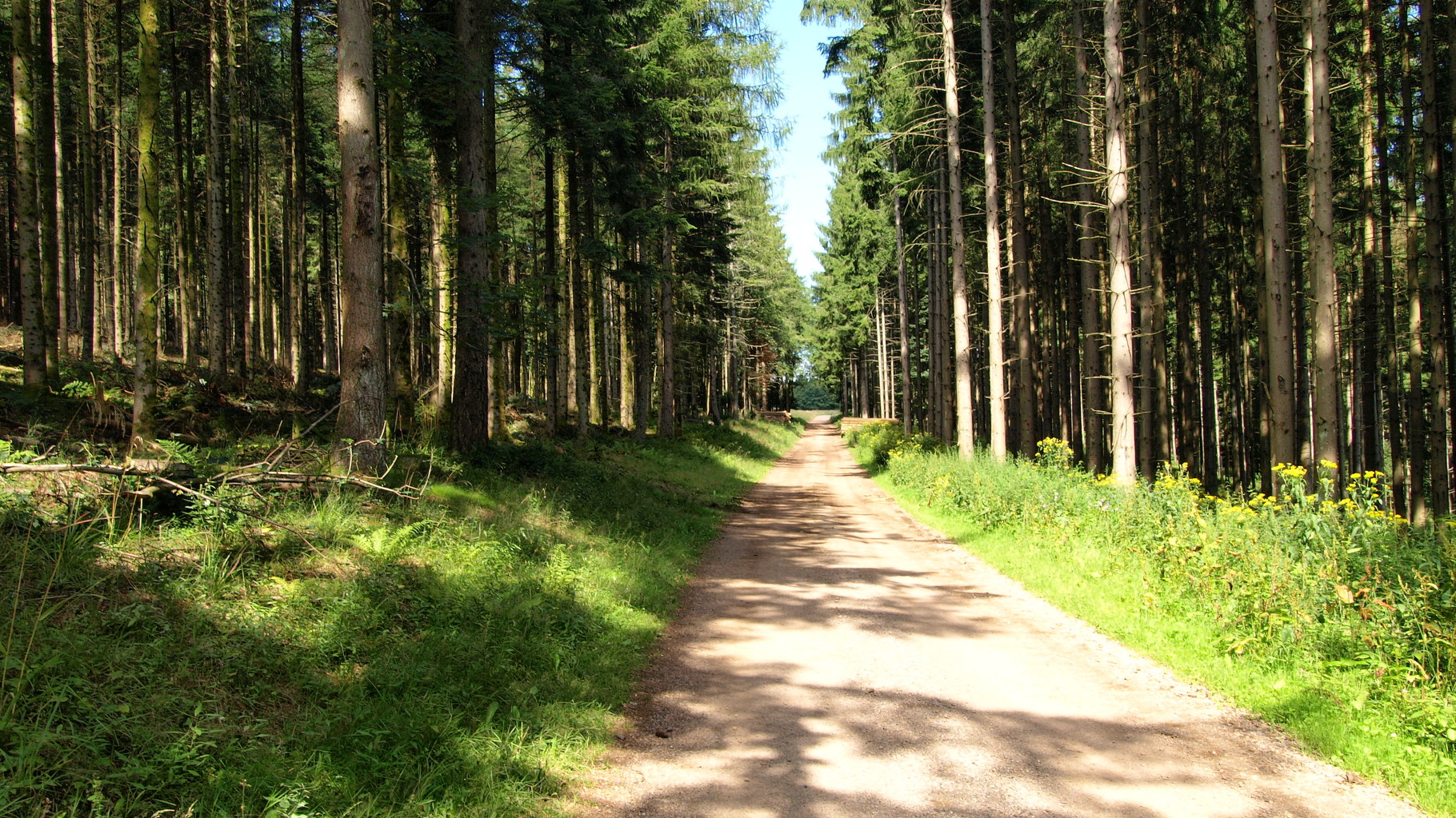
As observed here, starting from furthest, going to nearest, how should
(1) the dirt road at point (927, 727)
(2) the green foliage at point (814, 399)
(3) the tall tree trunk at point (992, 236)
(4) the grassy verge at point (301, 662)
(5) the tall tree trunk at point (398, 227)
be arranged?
(2) the green foliage at point (814, 399) → (3) the tall tree trunk at point (992, 236) → (5) the tall tree trunk at point (398, 227) → (1) the dirt road at point (927, 727) → (4) the grassy verge at point (301, 662)

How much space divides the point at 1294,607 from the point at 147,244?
39.4ft

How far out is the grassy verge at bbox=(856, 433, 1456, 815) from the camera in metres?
4.42

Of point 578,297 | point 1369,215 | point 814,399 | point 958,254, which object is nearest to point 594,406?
point 578,297

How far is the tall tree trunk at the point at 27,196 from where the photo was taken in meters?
10.4

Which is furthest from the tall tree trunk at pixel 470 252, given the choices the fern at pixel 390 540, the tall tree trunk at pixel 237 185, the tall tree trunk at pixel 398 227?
the fern at pixel 390 540

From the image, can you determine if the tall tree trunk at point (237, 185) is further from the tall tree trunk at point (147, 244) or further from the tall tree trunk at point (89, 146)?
the tall tree trunk at point (147, 244)

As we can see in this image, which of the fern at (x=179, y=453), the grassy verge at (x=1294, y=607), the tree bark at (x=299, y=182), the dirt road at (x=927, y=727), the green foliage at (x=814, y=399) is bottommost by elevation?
the dirt road at (x=927, y=727)

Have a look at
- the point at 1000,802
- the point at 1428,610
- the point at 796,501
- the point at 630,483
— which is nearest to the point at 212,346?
the point at 630,483

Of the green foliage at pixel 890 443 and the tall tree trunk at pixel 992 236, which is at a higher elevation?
the tall tree trunk at pixel 992 236

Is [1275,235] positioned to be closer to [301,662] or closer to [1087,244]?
[1087,244]

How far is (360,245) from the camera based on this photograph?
8156mm

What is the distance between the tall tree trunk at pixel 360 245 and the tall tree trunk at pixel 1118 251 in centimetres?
1032

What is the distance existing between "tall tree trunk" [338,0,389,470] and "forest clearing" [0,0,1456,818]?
51 mm

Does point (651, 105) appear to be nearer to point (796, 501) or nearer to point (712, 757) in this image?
point (796, 501)
